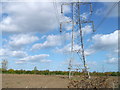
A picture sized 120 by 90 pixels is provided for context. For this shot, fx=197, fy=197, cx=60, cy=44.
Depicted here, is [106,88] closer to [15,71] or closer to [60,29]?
[60,29]

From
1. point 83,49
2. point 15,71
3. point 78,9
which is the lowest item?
point 15,71

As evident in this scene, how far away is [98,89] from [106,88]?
40cm

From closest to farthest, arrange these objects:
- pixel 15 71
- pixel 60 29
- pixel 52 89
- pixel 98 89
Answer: pixel 98 89 → pixel 52 89 → pixel 60 29 → pixel 15 71

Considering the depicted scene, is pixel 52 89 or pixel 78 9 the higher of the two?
pixel 78 9

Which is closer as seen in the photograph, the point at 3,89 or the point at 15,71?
the point at 3,89

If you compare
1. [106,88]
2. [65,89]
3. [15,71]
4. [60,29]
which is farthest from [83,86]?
[15,71]

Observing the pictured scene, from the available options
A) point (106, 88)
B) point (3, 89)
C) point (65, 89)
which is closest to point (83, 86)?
point (106, 88)

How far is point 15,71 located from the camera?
1678 inches

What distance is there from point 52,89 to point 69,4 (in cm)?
1120

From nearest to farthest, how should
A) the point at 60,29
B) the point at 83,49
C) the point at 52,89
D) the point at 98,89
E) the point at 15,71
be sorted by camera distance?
1. the point at 98,89
2. the point at 52,89
3. the point at 83,49
4. the point at 60,29
5. the point at 15,71

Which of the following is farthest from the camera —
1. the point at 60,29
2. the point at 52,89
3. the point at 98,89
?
the point at 60,29

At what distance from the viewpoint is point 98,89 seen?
9.55 meters

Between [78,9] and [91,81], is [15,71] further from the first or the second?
[91,81]

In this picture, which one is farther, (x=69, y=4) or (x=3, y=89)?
(x=69, y=4)
